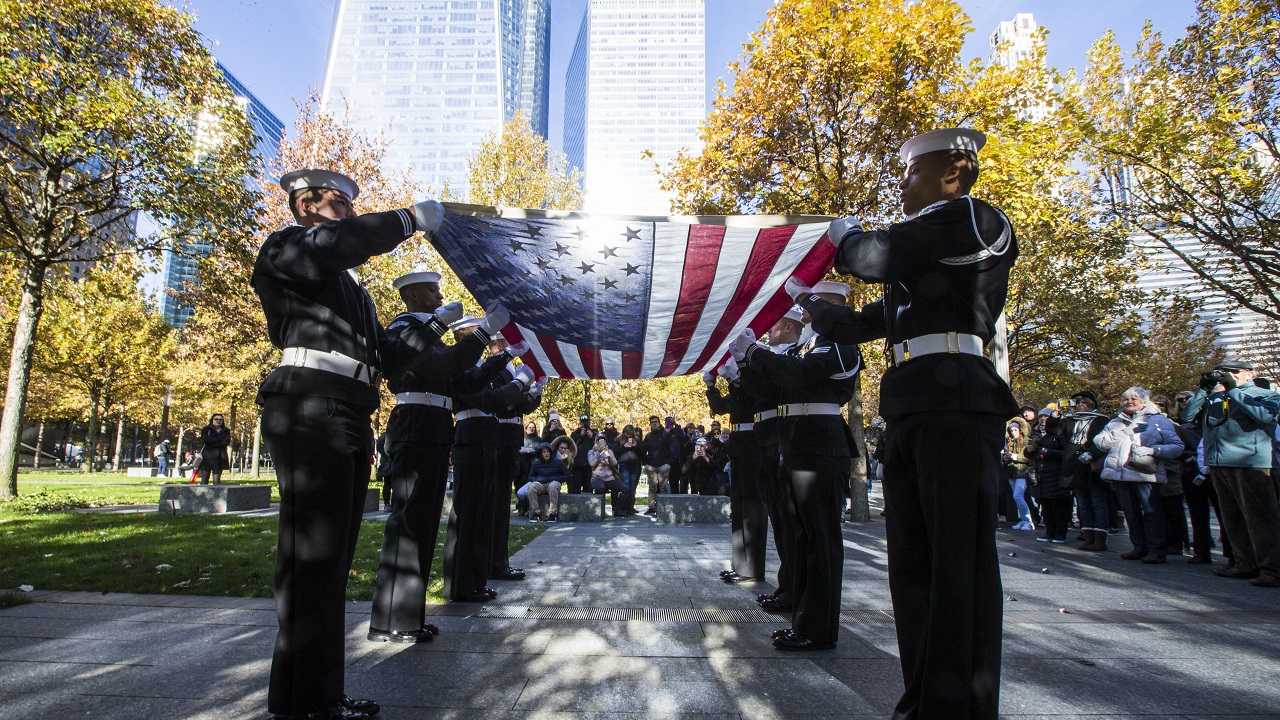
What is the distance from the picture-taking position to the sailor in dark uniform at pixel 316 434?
7.80ft

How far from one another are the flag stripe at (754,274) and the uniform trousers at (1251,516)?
14.8 feet

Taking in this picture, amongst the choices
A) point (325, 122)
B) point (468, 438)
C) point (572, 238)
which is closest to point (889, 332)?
point (572, 238)

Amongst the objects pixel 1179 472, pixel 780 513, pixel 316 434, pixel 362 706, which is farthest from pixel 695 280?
pixel 1179 472

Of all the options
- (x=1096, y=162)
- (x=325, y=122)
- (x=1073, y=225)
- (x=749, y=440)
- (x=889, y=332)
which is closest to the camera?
(x=889, y=332)

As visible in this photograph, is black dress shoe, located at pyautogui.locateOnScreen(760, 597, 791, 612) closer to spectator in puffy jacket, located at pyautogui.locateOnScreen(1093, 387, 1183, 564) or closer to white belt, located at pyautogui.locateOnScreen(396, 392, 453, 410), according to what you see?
white belt, located at pyautogui.locateOnScreen(396, 392, 453, 410)

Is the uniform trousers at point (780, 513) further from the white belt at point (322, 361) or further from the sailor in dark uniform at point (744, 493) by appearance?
the white belt at point (322, 361)

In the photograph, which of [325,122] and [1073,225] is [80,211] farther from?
[1073,225]

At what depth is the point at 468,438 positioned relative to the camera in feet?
15.7

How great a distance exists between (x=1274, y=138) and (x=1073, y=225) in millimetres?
3833

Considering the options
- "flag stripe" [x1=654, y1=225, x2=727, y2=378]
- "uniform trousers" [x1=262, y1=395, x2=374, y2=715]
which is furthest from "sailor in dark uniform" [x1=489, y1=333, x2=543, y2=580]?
"uniform trousers" [x1=262, y1=395, x2=374, y2=715]

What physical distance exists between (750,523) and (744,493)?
10.1 inches

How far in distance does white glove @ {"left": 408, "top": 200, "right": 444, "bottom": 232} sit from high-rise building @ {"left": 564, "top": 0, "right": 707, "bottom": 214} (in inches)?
4506

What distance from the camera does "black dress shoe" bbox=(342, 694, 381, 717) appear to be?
7.92 feet

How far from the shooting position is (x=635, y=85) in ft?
415
